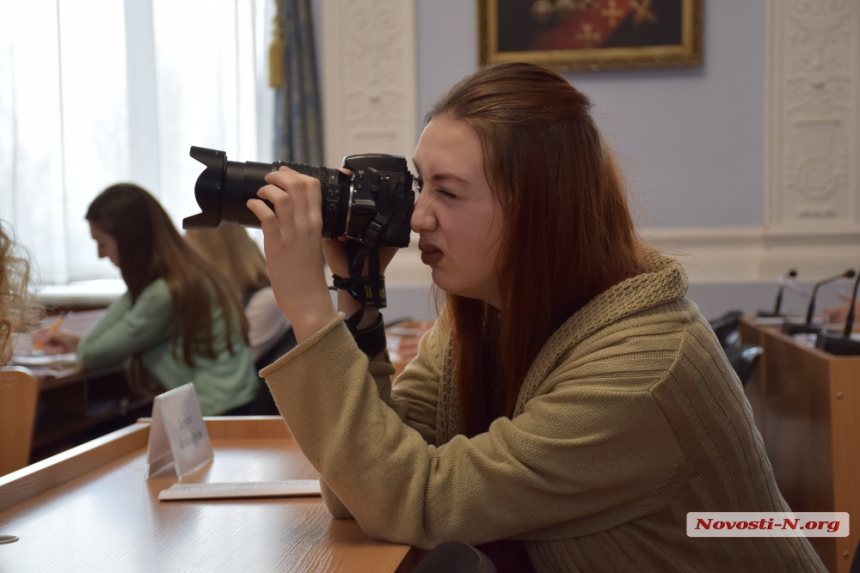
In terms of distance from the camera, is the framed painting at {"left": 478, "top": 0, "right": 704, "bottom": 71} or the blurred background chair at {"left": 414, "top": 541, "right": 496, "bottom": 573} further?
the framed painting at {"left": 478, "top": 0, "right": 704, "bottom": 71}

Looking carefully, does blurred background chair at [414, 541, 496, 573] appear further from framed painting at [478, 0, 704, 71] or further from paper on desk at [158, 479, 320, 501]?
framed painting at [478, 0, 704, 71]

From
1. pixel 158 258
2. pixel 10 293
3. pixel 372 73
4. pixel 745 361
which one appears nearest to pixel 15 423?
pixel 10 293

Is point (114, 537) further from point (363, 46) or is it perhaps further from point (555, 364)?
point (363, 46)

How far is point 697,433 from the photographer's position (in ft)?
2.92

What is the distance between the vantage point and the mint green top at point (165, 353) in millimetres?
2402

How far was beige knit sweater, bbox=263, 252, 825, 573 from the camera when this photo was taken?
0.86 m

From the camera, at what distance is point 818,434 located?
5.88 ft

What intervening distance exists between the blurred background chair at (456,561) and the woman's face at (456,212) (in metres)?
0.40

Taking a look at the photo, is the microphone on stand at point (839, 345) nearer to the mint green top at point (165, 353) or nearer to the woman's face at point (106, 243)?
the mint green top at point (165, 353)

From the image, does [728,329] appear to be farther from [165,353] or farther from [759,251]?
[165,353]

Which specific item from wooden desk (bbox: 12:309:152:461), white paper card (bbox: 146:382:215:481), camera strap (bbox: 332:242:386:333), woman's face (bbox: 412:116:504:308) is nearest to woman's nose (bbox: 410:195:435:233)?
woman's face (bbox: 412:116:504:308)

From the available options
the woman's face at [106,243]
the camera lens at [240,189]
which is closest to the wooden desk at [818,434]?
the camera lens at [240,189]

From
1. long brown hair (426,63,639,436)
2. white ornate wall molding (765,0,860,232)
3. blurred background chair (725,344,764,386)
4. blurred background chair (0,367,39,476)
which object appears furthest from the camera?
white ornate wall molding (765,0,860,232)

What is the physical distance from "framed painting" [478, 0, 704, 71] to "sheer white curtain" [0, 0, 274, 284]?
109cm
